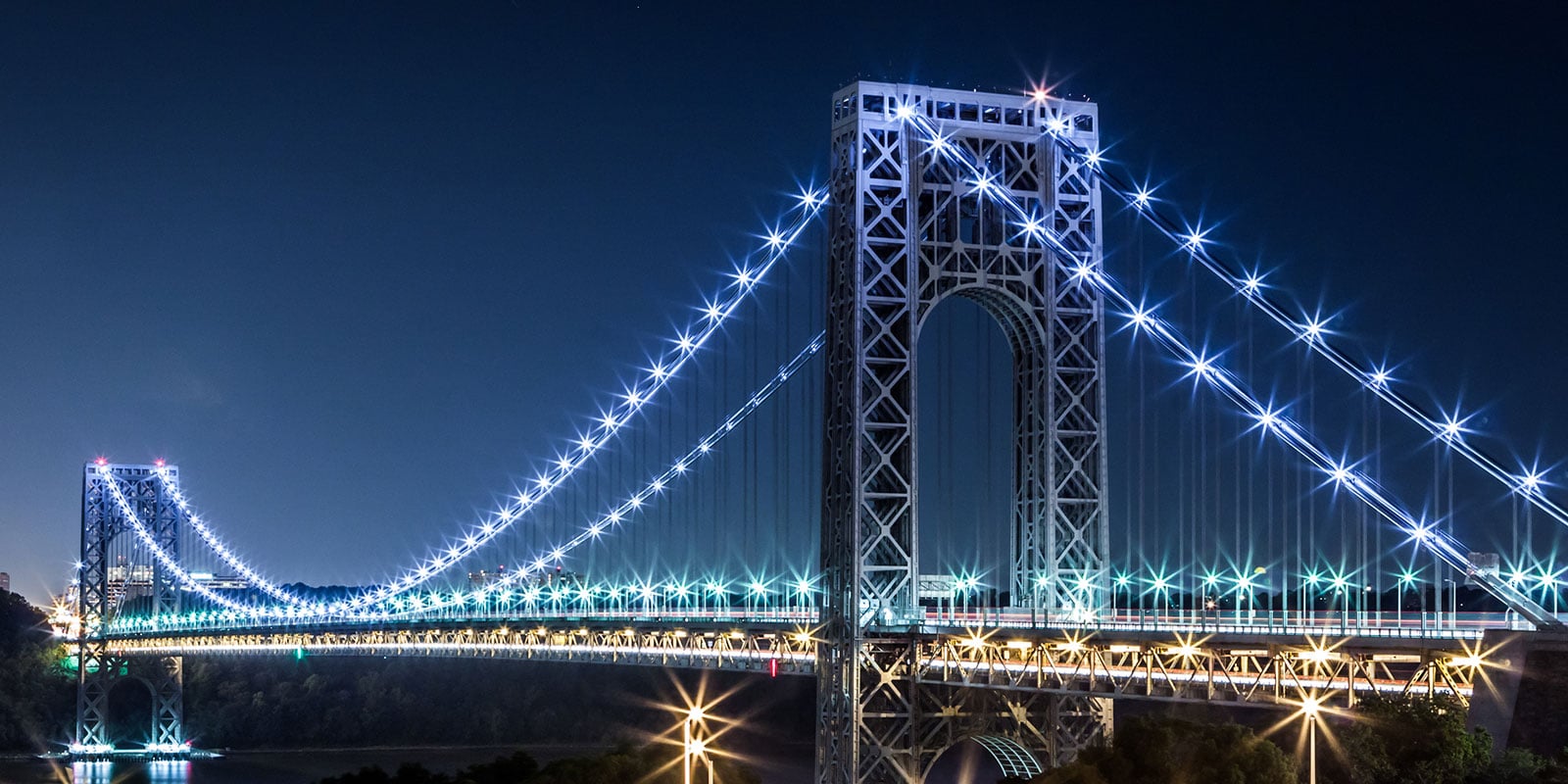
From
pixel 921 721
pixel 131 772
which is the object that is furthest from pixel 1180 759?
pixel 131 772

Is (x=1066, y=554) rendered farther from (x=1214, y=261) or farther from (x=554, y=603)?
(x=554, y=603)

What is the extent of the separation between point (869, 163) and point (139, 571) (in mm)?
100493

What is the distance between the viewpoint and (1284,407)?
43.8 metres

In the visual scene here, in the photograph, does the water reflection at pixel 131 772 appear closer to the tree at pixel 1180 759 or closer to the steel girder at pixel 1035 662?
the steel girder at pixel 1035 662

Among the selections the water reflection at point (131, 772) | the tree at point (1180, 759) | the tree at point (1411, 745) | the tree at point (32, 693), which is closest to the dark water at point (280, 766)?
the water reflection at point (131, 772)

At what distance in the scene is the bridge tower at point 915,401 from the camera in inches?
2045

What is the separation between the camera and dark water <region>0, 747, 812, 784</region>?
110875 mm

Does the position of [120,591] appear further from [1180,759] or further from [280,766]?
[1180,759]

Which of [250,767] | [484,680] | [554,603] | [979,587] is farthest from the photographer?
[484,680]

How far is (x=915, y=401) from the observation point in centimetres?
5266

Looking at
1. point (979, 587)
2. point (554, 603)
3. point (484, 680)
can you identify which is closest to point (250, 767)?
point (484, 680)

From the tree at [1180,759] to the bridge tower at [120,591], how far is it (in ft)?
337

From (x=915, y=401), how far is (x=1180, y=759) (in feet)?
50.3

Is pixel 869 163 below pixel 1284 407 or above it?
above
